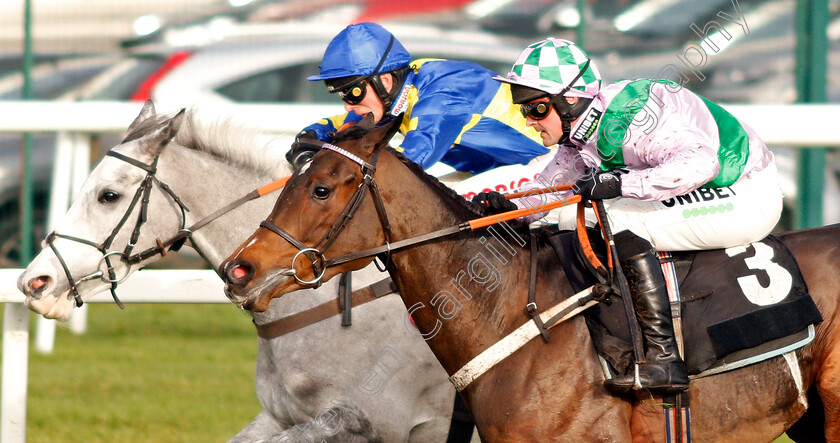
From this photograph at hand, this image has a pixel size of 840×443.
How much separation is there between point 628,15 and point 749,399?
16.2ft

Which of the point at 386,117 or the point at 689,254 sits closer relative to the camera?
the point at 689,254

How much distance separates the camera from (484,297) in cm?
318

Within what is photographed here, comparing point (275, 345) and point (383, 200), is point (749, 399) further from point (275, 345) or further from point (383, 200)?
point (275, 345)

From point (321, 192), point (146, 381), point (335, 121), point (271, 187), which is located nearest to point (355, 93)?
point (271, 187)

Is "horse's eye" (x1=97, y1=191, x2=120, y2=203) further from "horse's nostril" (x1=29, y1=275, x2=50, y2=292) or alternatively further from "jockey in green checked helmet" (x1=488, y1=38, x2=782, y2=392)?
"jockey in green checked helmet" (x1=488, y1=38, x2=782, y2=392)

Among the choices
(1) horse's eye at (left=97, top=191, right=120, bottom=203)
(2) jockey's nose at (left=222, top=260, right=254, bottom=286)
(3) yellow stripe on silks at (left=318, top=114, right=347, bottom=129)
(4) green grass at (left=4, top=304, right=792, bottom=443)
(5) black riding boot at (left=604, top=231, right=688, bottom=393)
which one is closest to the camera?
(2) jockey's nose at (left=222, top=260, right=254, bottom=286)

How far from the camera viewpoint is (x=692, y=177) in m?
3.01

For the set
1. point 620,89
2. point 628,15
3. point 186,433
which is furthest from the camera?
point 628,15

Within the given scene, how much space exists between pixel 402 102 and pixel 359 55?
27 cm

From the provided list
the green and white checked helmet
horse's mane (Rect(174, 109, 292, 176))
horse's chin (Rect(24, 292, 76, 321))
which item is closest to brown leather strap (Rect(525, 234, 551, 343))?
the green and white checked helmet

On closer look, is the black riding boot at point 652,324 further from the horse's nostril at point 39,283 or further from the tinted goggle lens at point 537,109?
the horse's nostril at point 39,283

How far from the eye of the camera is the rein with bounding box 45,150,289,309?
12.1 feet

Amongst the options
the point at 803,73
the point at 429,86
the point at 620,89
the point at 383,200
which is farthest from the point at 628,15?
the point at 383,200

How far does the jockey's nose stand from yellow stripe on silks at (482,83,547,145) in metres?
1.64
